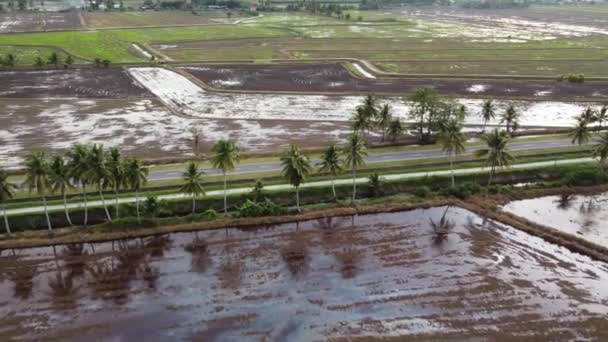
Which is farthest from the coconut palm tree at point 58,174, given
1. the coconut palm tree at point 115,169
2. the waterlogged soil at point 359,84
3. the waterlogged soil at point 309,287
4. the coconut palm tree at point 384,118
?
the waterlogged soil at point 359,84

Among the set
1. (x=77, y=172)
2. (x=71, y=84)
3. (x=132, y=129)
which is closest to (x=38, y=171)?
(x=77, y=172)

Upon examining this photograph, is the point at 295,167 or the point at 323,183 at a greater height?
the point at 295,167

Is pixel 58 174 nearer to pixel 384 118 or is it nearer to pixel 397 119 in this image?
pixel 384 118

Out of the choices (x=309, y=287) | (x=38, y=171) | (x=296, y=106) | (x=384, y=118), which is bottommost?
(x=309, y=287)

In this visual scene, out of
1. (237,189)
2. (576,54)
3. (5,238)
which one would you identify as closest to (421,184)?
(237,189)

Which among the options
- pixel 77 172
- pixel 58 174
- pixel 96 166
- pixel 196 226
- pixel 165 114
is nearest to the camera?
pixel 58 174

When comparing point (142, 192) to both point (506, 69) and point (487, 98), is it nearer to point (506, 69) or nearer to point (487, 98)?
point (487, 98)
